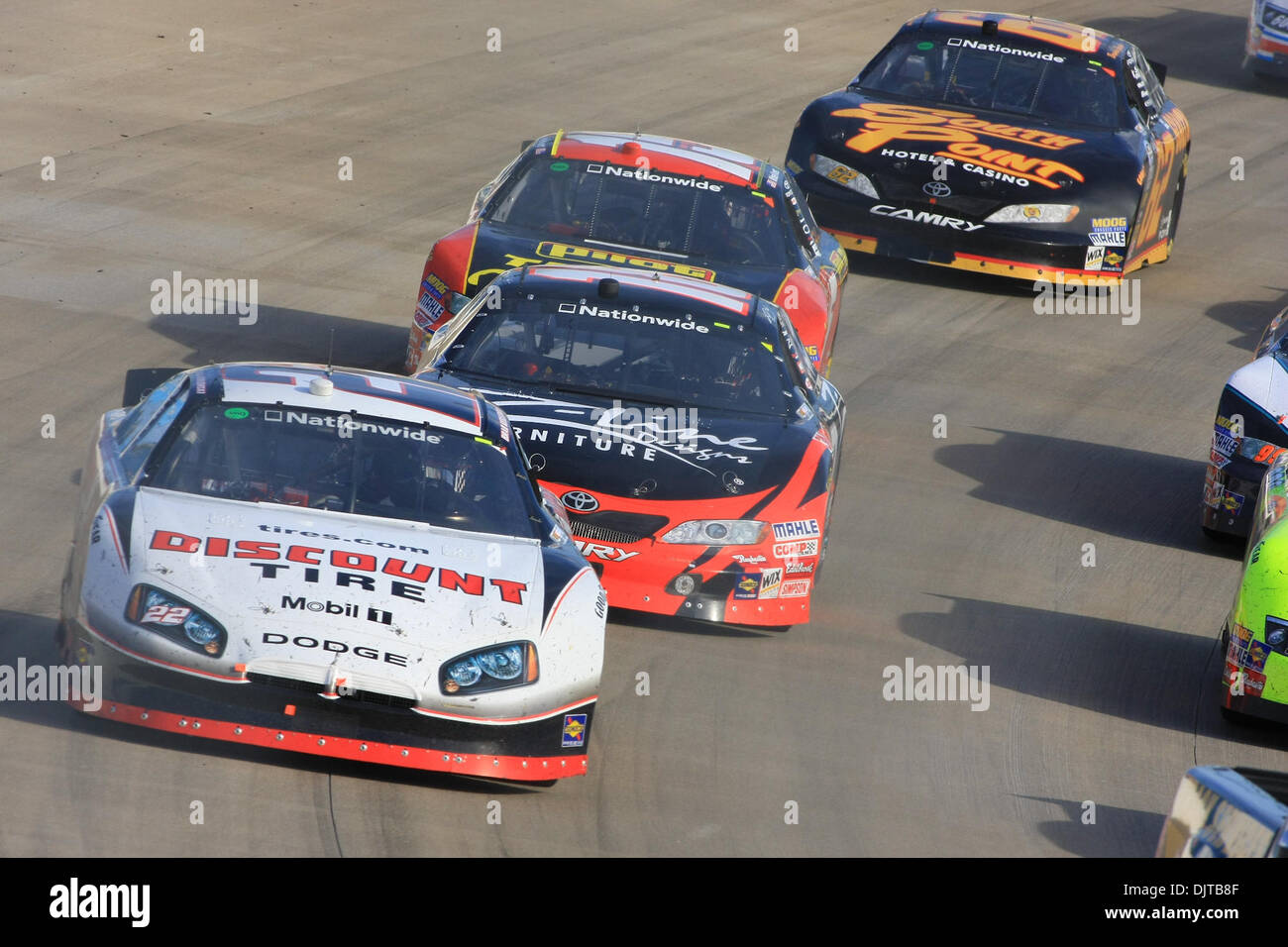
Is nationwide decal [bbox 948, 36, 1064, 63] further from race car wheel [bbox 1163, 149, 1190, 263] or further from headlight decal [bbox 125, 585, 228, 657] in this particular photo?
headlight decal [bbox 125, 585, 228, 657]

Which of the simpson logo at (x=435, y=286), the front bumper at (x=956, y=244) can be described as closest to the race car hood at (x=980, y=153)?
the front bumper at (x=956, y=244)

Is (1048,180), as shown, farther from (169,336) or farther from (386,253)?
(169,336)

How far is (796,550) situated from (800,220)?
4527 millimetres

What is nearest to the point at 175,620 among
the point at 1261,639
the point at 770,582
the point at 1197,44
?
the point at 770,582

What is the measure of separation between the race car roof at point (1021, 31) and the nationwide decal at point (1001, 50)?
0.23 feet

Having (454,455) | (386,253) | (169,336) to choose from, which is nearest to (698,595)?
(454,455)

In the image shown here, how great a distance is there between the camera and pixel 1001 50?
17.3m

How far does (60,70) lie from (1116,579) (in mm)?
13528

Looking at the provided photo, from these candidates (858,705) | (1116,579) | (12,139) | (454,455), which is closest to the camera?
(454,455)

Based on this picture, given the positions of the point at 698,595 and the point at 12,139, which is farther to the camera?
the point at 12,139

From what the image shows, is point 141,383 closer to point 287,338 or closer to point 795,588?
point 795,588

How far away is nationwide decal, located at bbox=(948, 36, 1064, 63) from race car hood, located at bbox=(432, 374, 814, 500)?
8.30m

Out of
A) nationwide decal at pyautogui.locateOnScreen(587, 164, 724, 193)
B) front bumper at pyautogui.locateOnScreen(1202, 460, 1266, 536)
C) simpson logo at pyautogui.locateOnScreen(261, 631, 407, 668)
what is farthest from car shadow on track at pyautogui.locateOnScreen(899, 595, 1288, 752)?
nationwide decal at pyautogui.locateOnScreen(587, 164, 724, 193)

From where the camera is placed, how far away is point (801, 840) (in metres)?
7.35
